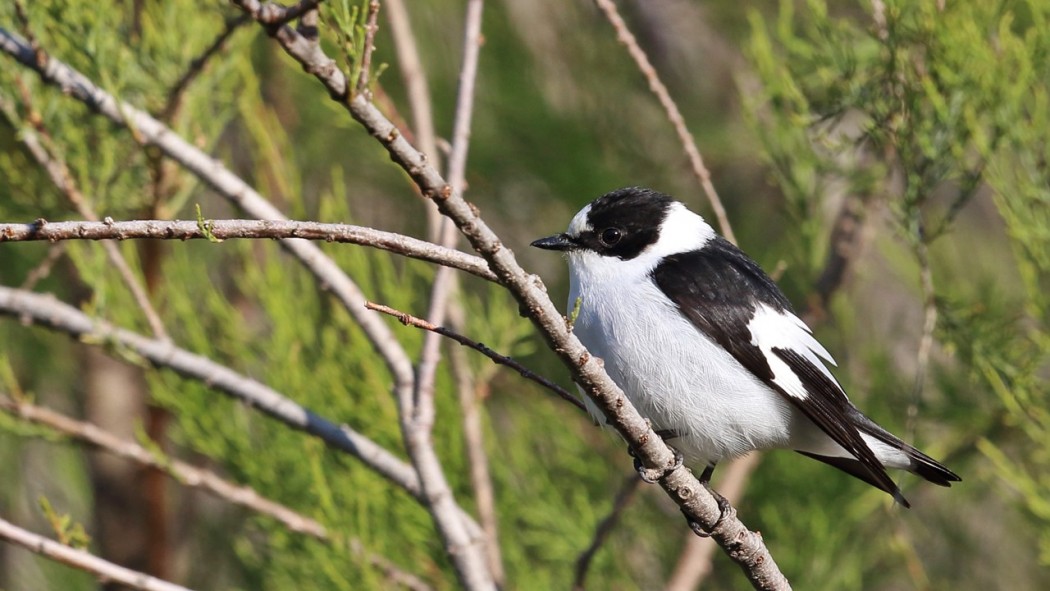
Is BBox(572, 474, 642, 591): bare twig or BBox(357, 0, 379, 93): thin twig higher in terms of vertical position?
BBox(357, 0, 379, 93): thin twig

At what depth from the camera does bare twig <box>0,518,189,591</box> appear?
2.08 meters

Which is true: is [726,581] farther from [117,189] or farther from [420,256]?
[420,256]

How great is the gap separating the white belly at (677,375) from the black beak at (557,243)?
0.47ft

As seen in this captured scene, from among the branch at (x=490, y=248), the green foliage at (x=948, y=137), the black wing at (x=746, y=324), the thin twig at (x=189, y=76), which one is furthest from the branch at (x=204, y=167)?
the green foliage at (x=948, y=137)

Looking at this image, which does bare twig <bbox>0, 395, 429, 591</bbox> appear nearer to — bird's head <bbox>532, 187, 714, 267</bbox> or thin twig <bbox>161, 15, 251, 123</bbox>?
thin twig <bbox>161, 15, 251, 123</bbox>

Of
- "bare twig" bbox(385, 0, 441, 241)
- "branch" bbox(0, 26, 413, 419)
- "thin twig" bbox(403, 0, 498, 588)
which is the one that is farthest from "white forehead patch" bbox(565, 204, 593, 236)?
"branch" bbox(0, 26, 413, 419)

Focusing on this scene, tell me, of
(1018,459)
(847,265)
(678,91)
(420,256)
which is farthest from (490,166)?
(420,256)

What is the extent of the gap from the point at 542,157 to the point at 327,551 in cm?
201

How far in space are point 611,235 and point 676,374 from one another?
47 cm

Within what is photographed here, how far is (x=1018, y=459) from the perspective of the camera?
419cm

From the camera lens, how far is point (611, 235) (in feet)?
9.26

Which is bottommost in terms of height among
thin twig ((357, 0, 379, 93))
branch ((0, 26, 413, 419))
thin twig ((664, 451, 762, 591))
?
thin twig ((664, 451, 762, 591))

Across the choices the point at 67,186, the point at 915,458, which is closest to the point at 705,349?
A: the point at 915,458

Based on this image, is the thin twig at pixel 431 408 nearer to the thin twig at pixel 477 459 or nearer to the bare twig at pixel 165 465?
the thin twig at pixel 477 459
